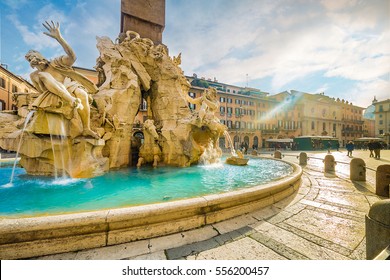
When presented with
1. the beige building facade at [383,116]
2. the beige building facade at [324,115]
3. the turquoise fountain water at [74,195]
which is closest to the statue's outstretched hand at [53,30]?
the turquoise fountain water at [74,195]

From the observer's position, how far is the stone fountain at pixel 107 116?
202 inches

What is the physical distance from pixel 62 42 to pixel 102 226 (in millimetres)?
6374

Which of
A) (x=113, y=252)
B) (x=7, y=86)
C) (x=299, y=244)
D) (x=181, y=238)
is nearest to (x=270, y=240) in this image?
(x=299, y=244)

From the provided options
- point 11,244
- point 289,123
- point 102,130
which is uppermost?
point 289,123

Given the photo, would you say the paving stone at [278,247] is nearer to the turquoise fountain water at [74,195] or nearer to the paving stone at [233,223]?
the paving stone at [233,223]

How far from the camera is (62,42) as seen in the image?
210 inches

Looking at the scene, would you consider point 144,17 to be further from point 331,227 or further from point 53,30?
point 331,227

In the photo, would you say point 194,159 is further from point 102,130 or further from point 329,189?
point 329,189

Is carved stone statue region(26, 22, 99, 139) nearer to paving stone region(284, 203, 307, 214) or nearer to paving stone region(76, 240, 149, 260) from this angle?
paving stone region(76, 240, 149, 260)

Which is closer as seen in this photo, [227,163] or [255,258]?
[255,258]

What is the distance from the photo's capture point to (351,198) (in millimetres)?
3732

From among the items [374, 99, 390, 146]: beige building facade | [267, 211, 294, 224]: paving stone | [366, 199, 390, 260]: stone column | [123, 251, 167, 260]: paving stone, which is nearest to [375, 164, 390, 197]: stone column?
[267, 211, 294, 224]: paving stone

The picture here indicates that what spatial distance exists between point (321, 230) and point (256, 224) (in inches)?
36.8
